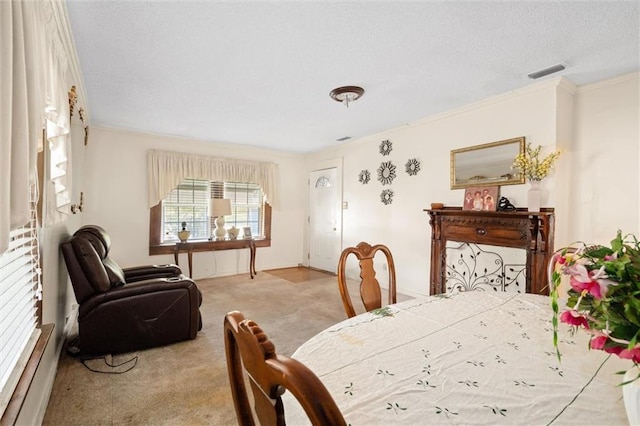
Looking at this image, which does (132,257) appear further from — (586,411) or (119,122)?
(586,411)

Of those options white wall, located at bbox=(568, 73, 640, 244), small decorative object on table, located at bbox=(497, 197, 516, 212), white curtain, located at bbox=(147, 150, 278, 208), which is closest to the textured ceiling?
white wall, located at bbox=(568, 73, 640, 244)

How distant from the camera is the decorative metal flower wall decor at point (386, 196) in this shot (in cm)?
436

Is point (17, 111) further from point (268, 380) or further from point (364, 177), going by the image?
point (364, 177)

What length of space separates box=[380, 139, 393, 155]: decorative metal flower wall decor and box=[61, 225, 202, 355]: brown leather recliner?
3166 mm

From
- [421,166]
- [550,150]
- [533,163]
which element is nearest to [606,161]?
[550,150]

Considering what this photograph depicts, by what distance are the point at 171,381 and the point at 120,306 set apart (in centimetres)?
75

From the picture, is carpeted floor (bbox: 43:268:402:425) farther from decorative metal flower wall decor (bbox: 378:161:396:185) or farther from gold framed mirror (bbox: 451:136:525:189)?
gold framed mirror (bbox: 451:136:525:189)

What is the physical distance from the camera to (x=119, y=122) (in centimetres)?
404

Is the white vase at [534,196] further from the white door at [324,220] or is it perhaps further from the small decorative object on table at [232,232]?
the small decorative object on table at [232,232]

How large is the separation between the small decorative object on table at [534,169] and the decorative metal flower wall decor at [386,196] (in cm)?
174

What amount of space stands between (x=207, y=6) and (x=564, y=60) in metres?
2.66

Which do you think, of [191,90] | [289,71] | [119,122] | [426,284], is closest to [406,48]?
[289,71]

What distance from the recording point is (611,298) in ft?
2.14

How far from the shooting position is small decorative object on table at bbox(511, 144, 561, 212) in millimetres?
2686
